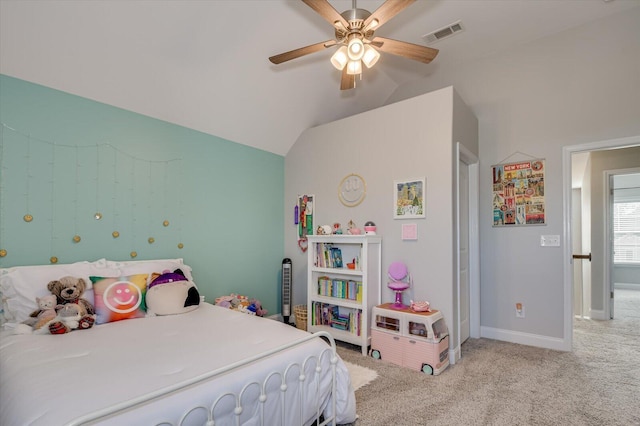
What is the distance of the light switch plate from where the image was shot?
3.14 m

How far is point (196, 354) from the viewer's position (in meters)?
1.60

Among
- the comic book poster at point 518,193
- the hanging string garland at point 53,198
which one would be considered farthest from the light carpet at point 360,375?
the hanging string garland at point 53,198

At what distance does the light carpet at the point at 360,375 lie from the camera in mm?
2380

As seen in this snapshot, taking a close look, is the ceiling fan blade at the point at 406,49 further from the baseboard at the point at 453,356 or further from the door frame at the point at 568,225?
the baseboard at the point at 453,356

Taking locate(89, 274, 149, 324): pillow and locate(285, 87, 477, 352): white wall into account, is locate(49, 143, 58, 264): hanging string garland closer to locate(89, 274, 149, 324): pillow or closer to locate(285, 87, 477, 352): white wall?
locate(89, 274, 149, 324): pillow

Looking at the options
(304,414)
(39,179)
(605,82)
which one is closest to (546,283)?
(605,82)

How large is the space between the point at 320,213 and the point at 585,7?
3.25 meters

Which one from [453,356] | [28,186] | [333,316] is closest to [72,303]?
[28,186]

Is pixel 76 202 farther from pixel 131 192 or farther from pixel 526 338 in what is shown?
pixel 526 338

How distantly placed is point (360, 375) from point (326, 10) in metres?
2.59

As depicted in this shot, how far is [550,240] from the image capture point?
318 cm

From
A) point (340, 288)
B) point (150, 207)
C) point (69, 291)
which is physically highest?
point (150, 207)

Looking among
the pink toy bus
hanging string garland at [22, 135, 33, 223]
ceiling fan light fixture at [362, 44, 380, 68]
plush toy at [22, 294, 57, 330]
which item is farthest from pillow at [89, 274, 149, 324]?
ceiling fan light fixture at [362, 44, 380, 68]

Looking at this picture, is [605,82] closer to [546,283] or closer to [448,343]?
[546,283]
